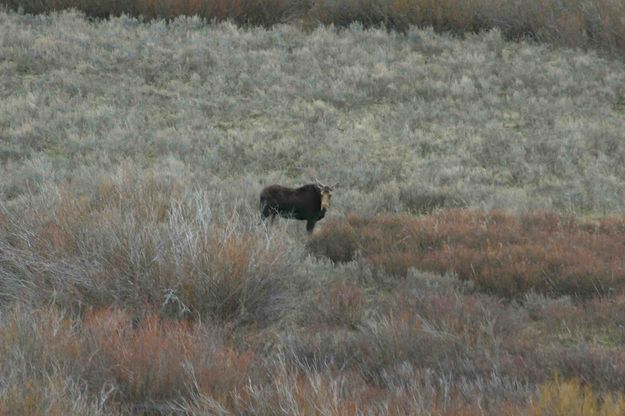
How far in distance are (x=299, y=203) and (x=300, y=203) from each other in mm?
10

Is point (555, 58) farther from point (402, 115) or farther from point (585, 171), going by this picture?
point (585, 171)

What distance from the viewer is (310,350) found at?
213 inches

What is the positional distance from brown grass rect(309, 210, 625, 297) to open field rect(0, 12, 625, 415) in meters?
0.03

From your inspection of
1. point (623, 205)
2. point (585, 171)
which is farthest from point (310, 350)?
point (585, 171)

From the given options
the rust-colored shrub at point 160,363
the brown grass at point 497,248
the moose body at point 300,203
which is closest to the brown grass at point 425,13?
the brown grass at point 497,248

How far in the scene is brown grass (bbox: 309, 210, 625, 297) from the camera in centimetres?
726

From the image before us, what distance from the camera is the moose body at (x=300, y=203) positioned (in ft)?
30.6

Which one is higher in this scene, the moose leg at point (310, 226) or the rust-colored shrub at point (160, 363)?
the rust-colored shrub at point (160, 363)

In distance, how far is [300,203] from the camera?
367 inches

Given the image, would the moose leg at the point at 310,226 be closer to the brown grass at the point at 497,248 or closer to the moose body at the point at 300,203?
the moose body at the point at 300,203

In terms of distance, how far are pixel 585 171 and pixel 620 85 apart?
5667 millimetres

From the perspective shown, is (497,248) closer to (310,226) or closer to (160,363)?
(310,226)

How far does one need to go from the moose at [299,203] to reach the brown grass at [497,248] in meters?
0.21

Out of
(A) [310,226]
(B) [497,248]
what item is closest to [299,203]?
(A) [310,226]
